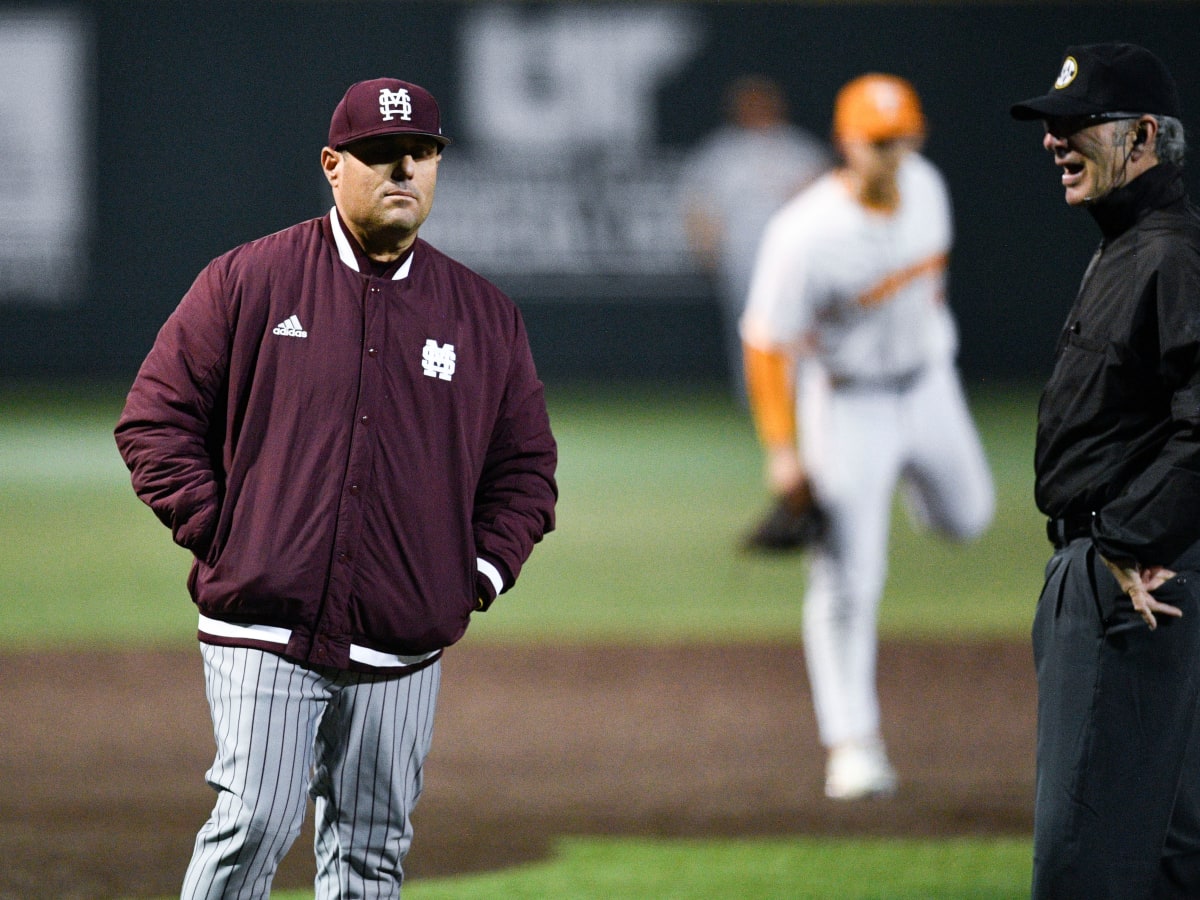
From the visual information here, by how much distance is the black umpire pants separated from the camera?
3.35 m

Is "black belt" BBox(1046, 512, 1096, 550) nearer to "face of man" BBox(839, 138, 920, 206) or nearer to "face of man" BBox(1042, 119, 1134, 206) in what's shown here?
"face of man" BBox(1042, 119, 1134, 206)

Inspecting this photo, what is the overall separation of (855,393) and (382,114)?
9.71 feet

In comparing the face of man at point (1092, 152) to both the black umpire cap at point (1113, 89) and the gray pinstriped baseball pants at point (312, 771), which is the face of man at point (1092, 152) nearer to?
the black umpire cap at point (1113, 89)

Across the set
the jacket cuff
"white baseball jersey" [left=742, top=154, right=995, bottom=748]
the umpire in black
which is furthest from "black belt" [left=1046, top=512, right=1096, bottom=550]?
"white baseball jersey" [left=742, top=154, right=995, bottom=748]

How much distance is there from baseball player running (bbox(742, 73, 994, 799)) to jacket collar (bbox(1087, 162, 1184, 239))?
7.46 ft

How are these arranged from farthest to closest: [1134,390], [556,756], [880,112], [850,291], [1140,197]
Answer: [556,756] < [850,291] < [880,112] < [1140,197] < [1134,390]

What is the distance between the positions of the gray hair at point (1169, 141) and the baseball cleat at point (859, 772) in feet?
9.23

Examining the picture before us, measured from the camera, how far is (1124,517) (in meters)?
3.28

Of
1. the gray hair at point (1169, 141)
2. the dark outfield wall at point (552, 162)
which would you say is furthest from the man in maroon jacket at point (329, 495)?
the dark outfield wall at point (552, 162)

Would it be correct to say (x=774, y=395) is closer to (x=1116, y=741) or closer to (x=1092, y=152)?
(x=1092, y=152)

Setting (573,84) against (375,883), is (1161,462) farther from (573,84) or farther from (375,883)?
(573,84)

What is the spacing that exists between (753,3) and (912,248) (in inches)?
495

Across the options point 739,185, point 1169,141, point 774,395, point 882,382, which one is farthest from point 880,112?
point 739,185

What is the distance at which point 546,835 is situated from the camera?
550 centimetres
